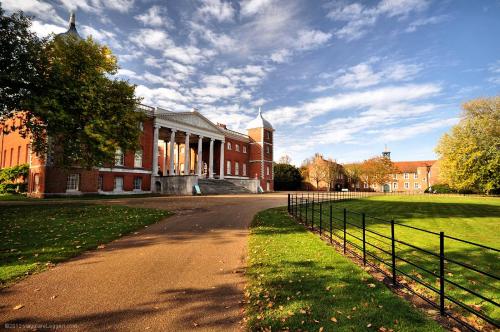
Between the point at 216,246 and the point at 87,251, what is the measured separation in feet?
12.8

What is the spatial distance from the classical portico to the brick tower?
27.7ft

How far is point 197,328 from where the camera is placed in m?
4.06

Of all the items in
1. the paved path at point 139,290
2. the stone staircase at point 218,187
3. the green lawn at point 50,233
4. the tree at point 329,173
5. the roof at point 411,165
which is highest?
the roof at point 411,165

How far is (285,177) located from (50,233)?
58.5 m

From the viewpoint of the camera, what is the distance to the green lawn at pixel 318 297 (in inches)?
159

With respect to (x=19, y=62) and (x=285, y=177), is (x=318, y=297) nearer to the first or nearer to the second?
(x=19, y=62)

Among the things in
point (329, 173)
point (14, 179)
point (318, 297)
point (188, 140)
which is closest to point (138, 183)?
point (188, 140)

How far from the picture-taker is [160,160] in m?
57.8

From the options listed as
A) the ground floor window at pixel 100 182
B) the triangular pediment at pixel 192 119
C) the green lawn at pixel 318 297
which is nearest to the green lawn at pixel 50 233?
the green lawn at pixel 318 297

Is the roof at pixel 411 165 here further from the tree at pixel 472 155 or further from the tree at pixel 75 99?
the tree at pixel 75 99

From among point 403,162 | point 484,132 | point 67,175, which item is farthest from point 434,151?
point 403,162

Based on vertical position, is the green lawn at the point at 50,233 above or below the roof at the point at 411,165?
below

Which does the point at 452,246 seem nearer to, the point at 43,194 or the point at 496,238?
the point at 496,238

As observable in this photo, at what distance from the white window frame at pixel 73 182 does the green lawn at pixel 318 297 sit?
27.4 m
